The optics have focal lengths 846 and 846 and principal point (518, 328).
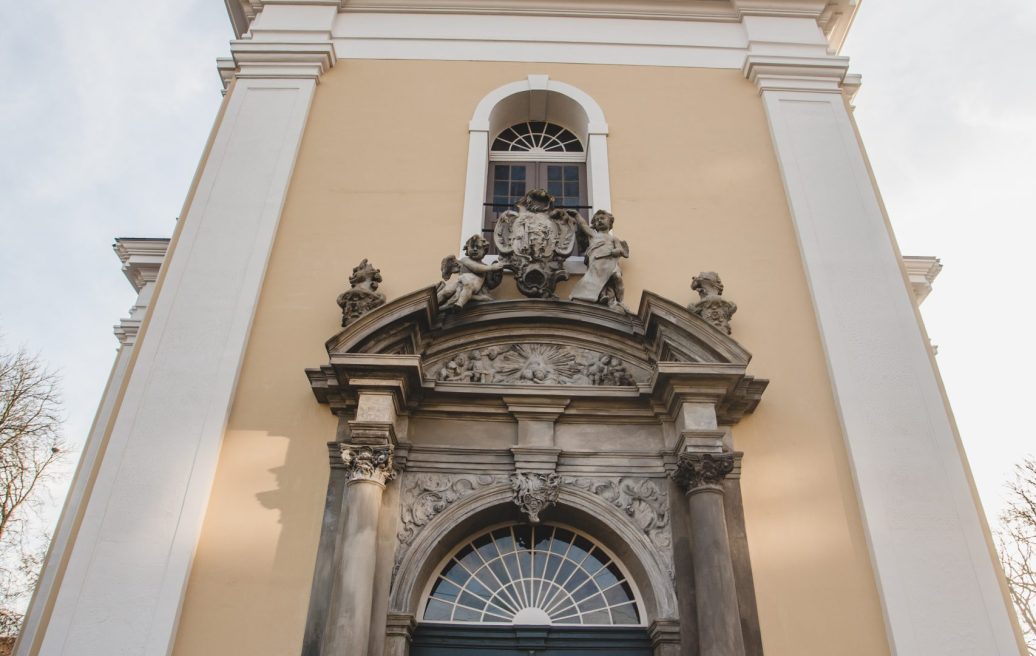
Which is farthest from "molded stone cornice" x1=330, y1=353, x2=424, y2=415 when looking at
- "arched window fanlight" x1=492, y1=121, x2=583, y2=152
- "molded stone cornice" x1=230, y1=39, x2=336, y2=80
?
"molded stone cornice" x1=230, y1=39, x2=336, y2=80

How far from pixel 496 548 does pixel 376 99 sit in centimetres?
523

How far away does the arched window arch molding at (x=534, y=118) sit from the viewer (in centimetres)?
865

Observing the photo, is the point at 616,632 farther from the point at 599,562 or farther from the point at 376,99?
the point at 376,99

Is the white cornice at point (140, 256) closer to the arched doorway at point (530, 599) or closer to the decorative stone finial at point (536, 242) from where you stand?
the decorative stone finial at point (536, 242)

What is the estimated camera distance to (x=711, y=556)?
6.14m

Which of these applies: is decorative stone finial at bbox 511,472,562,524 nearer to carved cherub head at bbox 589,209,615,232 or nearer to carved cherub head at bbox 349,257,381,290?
carved cherub head at bbox 349,257,381,290

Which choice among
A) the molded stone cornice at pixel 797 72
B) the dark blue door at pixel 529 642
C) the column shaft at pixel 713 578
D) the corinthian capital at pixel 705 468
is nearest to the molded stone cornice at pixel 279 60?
the molded stone cornice at pixel 797 72

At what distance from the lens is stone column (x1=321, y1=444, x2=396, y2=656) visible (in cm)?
578

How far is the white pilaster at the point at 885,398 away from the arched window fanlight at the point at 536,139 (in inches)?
88.8

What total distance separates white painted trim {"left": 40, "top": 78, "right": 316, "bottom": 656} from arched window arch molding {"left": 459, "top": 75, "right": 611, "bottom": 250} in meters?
Answer: 1.87

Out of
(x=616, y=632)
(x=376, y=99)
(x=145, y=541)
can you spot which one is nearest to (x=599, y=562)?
(x=616, y=632)

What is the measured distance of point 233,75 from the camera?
976 centimetres

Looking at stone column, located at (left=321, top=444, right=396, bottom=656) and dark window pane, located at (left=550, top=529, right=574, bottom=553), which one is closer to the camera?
stone column, located at (left=321, top=444, right=396, bottom=656)

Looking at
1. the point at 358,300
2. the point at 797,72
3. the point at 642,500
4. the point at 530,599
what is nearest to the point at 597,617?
the point at 530,599
